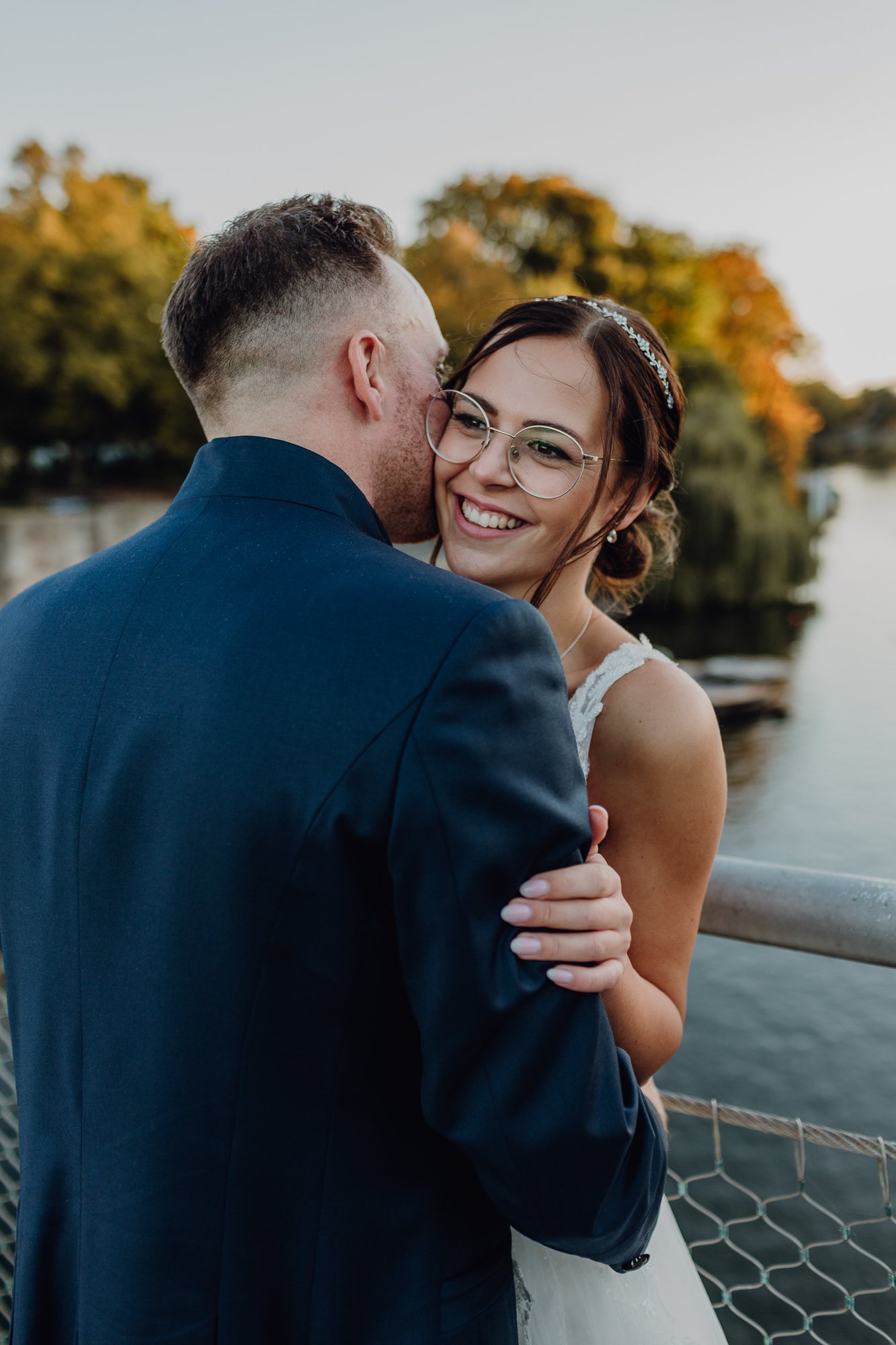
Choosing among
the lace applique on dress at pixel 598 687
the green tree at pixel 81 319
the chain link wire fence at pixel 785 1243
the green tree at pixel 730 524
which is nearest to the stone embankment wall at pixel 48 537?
the green tree at pixel 81 319

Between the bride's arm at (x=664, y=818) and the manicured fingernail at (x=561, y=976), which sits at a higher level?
Answer: the manicured fingernail at (x=561, y=976)

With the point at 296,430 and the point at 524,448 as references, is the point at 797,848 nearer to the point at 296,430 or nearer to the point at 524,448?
the point at 524,448

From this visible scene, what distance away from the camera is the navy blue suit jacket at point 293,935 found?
1.13 m

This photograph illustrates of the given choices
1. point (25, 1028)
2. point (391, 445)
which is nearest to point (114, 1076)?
point (25, 1028)

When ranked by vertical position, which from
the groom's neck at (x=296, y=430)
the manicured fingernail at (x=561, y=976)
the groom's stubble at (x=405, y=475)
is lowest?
the manicured fingernail at (x=561, y=976)

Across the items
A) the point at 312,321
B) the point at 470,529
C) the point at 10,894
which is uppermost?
the point at 312,321

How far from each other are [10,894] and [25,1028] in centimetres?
18

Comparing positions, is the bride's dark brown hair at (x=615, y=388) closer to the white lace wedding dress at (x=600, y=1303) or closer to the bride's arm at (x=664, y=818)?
the bride's arm at (x=664, y=818)

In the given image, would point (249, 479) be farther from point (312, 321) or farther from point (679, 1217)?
point (679, 1217)

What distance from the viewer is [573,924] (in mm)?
1222

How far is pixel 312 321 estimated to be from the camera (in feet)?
4.99

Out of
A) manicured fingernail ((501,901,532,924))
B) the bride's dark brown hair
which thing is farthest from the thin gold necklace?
manicured fingernail ((501,901,532,924))

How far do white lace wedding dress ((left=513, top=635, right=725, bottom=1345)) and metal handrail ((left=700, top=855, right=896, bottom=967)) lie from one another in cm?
56

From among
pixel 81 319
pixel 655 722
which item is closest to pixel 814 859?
pixel 655 722
